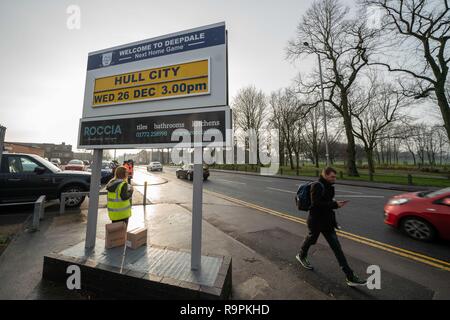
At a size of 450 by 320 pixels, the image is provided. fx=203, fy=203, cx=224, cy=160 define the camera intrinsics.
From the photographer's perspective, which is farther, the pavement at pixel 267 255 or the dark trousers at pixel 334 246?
the dark trousers at pixel 334 246

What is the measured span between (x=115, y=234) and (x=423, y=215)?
Result: 6.81 metres

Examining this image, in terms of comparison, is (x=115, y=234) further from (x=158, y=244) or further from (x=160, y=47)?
(x=160, y=47)

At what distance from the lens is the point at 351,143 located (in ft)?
75.0

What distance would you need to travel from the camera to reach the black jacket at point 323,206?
3.30 metres

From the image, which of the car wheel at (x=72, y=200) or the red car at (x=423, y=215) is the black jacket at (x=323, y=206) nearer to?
the red car at (x=423, y=215)

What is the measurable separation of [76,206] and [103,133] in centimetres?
588

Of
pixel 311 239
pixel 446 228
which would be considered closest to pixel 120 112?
pixel 311 239

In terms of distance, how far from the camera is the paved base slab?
243cm

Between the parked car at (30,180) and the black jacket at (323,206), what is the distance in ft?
27.4

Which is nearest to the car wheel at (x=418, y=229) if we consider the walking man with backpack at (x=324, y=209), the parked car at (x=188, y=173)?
the walking man with backpack at (x=324, y=209)

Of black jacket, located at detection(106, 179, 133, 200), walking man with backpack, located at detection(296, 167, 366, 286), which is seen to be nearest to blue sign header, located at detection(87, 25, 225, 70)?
black jacket, located at detection(106, 179, 133, 200)

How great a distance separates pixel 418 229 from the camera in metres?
4.92

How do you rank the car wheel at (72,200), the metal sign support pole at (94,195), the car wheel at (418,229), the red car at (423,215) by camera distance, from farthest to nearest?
the car wheel at (72,200)
the car wheel at (418,229)
the red car at (423,215)
the metal sign support pole at (94,195)
